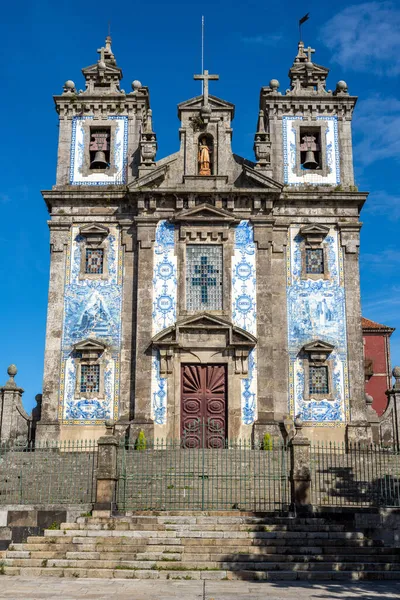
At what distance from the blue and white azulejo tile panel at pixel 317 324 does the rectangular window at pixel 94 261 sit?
6079mm

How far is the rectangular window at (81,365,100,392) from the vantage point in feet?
78.6

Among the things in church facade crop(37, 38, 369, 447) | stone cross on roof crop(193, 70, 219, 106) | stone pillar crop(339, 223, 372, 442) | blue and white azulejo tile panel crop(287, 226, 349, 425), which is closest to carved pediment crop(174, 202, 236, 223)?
church facade crop(37, 38, 369, 447)

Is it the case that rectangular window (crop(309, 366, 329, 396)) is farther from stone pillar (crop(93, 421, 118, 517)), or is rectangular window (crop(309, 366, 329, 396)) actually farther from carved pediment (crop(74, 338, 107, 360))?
stone pillar (crop(93, 421, 118, 517))

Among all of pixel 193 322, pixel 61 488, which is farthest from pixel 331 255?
pixel 61 488

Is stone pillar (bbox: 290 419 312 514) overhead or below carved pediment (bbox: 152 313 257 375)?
below

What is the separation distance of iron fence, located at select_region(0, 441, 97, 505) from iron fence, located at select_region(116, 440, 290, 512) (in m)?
0.96

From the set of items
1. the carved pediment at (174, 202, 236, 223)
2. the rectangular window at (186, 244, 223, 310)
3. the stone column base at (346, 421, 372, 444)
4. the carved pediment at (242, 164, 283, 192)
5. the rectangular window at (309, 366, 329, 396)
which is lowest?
the stone column base at (346, 421, 372, 444)

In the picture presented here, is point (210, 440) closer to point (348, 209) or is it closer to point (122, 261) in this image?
point (122, 261)

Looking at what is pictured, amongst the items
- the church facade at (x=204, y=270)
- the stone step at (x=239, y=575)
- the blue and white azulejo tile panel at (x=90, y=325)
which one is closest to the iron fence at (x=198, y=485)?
the stone step at (x=239, y=575)

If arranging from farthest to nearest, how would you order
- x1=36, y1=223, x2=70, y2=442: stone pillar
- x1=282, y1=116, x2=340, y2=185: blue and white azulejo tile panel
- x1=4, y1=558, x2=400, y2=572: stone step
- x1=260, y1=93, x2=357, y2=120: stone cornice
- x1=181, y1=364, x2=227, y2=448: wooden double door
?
1. x1=260, y1=93, x2=357, y2=120: stone cornice
2. x1=282, y1=116, x2=340, y2=185: blue and white azulejo tile panel
3. x1=36, y1=223, x2=70, y2=442: stone pillar
4. x1=181, y1=364, x2=227, y2=448: wooden double door
5. x1=4, y1=558, x2=400, y2=572: stone step

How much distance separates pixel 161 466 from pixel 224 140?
12.3m

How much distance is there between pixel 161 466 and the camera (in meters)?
18.2

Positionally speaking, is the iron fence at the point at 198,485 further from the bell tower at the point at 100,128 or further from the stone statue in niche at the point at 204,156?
the bell tower at the point at 100,128

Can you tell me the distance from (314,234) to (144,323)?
6.23 metres
